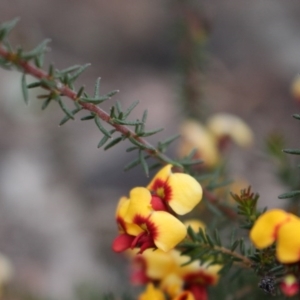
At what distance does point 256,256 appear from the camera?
642mm

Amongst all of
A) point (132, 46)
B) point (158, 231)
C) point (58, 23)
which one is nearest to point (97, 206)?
point (132, 46)

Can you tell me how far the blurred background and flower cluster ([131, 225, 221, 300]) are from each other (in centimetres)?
81

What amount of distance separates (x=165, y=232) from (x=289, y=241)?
15 centimetres

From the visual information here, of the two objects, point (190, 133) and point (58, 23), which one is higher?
point (58, 23)

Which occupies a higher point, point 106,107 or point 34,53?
point 106,107

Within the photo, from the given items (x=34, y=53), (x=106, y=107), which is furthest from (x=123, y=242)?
(x=106, y=107)

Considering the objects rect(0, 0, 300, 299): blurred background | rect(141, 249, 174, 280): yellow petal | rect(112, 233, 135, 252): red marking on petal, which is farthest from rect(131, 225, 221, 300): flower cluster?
rect(0, 0, 300, 299): blurred background

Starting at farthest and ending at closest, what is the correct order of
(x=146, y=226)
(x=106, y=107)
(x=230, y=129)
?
(x=106, y=107) < (x=230, y=129) < (x=146, y=226)

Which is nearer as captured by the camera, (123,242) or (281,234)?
(281,234)

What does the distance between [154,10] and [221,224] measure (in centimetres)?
256

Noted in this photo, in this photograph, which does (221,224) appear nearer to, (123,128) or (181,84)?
(123,128)

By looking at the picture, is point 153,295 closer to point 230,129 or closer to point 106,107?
point 230,129

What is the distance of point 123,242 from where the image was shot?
2.21ft

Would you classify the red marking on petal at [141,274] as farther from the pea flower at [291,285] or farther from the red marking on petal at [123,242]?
the pea flower at [291,285]
